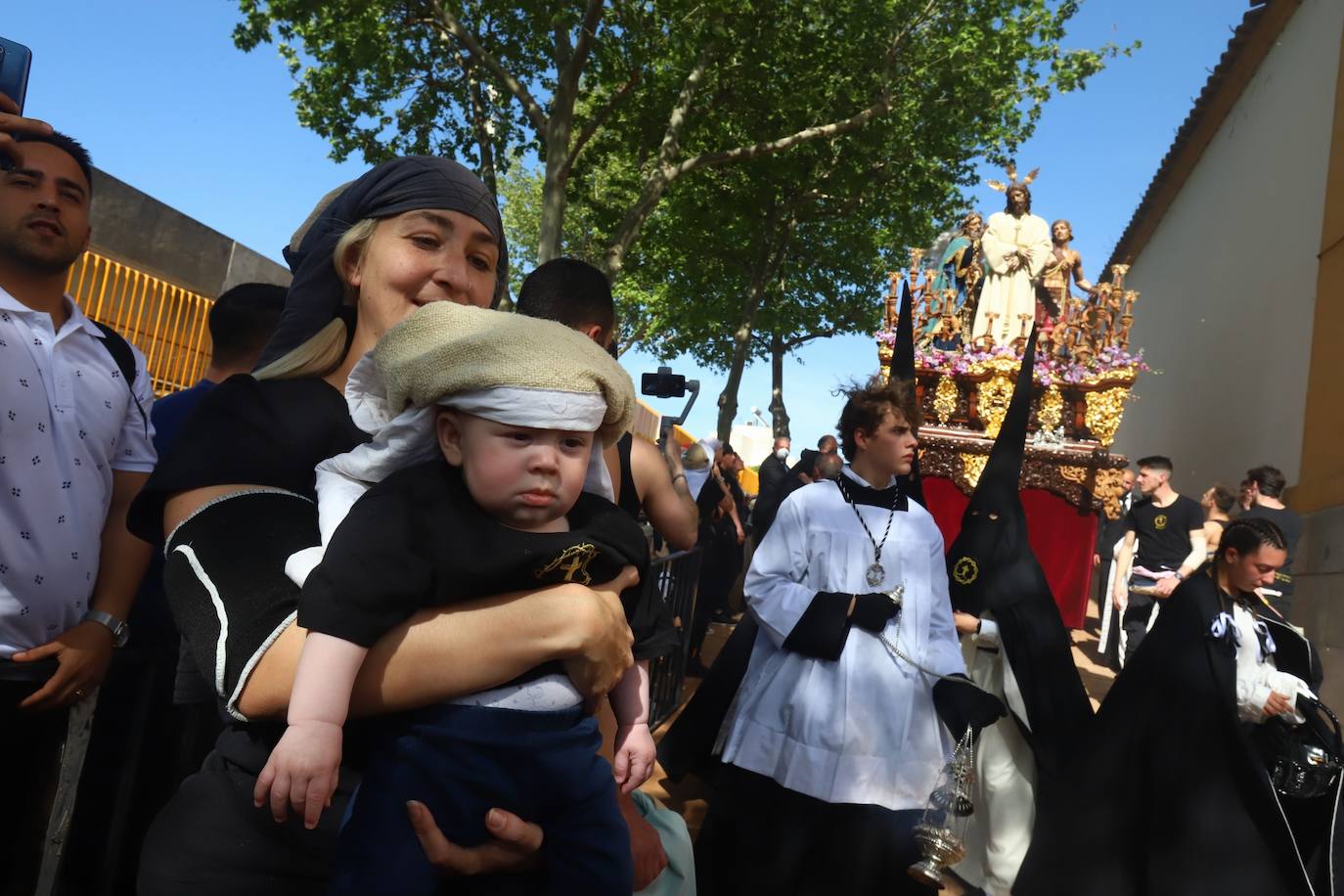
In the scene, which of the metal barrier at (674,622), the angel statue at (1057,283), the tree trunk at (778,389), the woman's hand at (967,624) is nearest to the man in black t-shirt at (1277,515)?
the angel statue at (1057,283)

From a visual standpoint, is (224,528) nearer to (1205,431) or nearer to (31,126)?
(31,126)

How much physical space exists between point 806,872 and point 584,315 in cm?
258

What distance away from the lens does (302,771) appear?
51.3 inches

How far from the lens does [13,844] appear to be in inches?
96.5

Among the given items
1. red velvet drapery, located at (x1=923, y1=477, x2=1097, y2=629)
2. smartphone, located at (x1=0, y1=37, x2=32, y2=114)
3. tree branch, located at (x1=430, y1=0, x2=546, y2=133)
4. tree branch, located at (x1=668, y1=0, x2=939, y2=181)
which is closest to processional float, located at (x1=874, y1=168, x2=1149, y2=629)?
red velvet drapery, located at (x1=923, y1=477, x2=1097, y2=629)

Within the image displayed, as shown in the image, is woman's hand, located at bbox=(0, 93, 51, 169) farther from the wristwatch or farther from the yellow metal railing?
the yellow metal railing

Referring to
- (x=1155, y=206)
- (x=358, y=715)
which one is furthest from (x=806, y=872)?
(x=1155, y=206)

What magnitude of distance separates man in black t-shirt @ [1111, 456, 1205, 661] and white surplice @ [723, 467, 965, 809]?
6310 millimetres

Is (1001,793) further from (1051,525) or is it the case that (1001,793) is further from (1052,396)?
(1052,396)

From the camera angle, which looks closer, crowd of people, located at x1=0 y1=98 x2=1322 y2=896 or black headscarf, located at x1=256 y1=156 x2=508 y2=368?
crowd of people, located at x1=0 y1=98 x2=1322 y2=896

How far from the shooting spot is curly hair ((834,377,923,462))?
14.6ft

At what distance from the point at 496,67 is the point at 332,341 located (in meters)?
11.3

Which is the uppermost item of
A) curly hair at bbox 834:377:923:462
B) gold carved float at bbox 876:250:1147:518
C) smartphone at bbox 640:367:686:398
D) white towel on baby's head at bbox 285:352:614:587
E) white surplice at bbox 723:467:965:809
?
gold carved float at bbox 876:250:1147:518

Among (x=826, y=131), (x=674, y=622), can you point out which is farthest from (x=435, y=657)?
(x=826, y=131)
